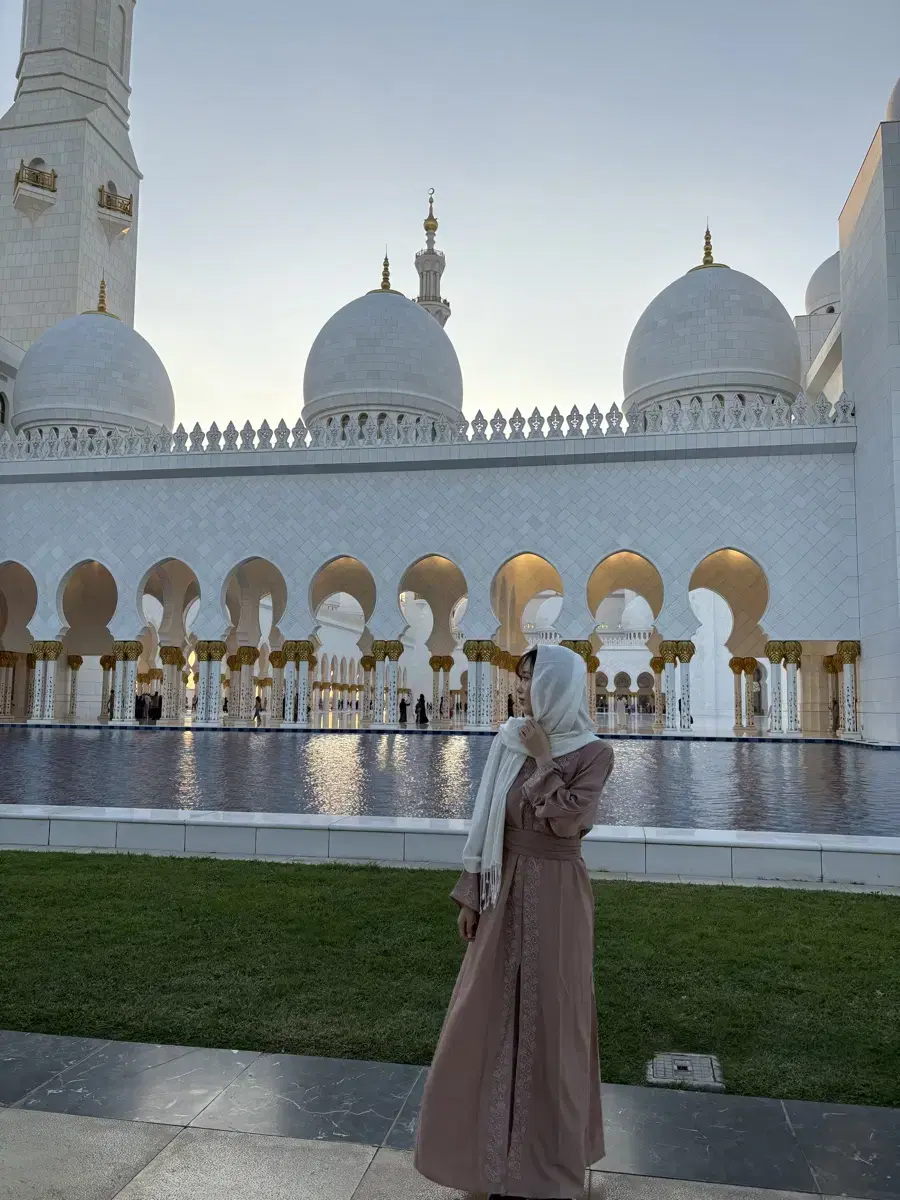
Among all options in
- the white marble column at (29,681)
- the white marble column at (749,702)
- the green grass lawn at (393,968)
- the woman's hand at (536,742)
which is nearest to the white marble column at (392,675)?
the white marble column at (29,681)

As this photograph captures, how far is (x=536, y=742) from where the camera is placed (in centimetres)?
175

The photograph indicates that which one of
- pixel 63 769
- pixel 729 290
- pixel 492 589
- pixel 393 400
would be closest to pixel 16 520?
pixel 393 400

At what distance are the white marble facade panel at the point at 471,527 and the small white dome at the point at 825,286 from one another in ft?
33.9

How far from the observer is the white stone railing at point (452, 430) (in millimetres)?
14734

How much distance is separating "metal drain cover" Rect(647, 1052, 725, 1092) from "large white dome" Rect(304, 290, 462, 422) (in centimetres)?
1669

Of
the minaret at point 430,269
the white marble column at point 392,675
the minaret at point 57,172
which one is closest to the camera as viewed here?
the white marble column at point 392,675

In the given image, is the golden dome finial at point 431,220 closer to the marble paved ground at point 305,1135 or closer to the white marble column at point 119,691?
the white marble column at point 119,691

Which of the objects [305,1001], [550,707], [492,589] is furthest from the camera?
[492,589]

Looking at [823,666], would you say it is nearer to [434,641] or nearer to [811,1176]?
[434,641]

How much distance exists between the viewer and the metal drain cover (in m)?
2.09

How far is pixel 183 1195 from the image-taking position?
1592 mm

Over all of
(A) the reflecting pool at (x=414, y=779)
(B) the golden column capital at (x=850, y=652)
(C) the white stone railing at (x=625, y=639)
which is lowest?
(A) the reflecting pool at (x=414, y=779)

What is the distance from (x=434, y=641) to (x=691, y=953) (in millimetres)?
15619

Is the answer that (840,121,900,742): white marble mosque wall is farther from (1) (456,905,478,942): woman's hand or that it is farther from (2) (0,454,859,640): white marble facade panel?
(1) (456,905,478,942): woman's hand
